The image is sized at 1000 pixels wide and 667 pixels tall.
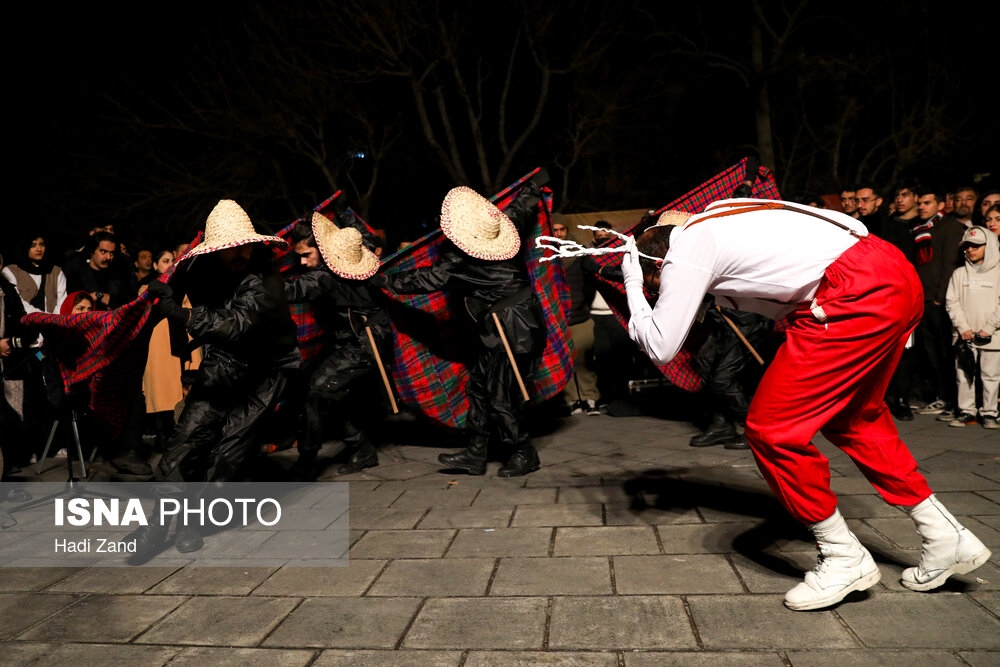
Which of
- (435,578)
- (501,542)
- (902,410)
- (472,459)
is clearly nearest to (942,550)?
(501,542)

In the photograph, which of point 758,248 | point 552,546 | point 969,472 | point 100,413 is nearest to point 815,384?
point 758,248

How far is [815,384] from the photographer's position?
3104 mm

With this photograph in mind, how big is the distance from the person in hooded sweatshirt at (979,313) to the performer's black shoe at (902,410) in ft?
1.22

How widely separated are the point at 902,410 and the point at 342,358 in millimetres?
5026

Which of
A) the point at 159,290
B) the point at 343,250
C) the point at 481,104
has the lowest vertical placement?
the point at 159,290

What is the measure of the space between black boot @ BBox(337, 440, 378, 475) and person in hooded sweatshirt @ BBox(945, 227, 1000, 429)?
4925mm

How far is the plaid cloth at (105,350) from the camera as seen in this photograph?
185 inches

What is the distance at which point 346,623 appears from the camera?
10.6 ft

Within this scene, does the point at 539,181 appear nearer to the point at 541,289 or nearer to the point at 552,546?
the point at 541,289

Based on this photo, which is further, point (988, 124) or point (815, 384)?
point (988, 124)

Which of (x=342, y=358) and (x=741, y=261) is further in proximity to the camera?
(x=342, y=358)

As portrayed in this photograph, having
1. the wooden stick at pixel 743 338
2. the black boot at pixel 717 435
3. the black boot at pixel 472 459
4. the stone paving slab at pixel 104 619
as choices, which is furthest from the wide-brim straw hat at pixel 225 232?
the black boot at pixel 717 435

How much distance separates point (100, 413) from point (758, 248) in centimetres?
416

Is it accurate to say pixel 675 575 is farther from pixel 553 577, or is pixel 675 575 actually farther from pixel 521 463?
pixel 521 463
